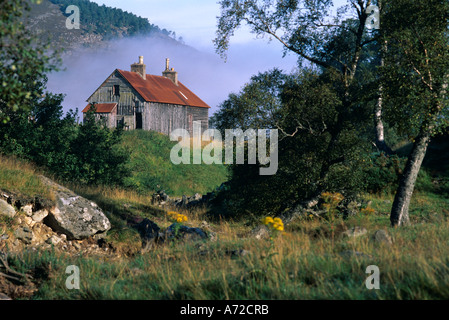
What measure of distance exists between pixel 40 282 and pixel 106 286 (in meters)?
1.90

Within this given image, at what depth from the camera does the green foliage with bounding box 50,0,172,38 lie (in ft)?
566

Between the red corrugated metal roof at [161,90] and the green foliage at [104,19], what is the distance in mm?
120906

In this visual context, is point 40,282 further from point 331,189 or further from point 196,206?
point 196,206

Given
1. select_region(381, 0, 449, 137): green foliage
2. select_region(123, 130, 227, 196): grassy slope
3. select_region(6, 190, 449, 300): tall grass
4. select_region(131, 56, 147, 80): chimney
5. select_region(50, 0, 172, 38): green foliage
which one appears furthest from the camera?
select_region(50, 0, 172, 38): green foliage

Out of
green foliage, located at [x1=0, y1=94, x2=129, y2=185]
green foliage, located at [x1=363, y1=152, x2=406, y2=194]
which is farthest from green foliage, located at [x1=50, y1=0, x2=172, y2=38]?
green foliage, located at [x1=363, y1=152, x2=406, y2=194]

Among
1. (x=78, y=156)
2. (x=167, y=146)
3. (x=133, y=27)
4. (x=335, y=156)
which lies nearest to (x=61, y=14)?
(x=133, y=27)

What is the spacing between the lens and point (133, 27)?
192 m

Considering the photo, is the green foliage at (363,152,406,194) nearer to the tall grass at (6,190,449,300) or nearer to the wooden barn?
the tall grass at (6,190,449,300)

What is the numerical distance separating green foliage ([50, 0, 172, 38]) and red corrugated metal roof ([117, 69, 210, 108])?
121m

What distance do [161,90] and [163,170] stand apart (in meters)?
18.1

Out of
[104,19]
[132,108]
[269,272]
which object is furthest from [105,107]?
[104,19]

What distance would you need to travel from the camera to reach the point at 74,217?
16.8 metres

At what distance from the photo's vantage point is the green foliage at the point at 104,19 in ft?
566

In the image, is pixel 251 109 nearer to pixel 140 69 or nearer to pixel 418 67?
pixel 418 67
